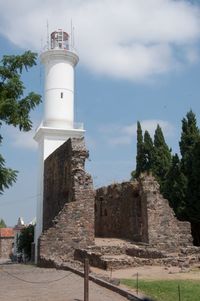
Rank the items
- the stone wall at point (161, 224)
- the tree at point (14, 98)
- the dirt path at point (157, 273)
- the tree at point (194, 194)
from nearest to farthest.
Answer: the tree at point (14, 98) < the dirt path at point (157, 273) < the stone wall at point (161, 224) < the tree at point (194, 194)

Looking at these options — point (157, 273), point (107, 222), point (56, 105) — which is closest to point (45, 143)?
point (56, 105)

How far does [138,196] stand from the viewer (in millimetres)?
26625

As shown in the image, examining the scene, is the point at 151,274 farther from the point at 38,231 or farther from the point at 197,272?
the point at 38,231

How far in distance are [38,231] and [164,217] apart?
10.2 meters

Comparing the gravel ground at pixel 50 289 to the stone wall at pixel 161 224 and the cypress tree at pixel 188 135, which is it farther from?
the cypress tree at pixel 188 135

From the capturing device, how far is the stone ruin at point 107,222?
20.4 m

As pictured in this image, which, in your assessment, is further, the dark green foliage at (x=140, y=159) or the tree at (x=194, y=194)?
the dark green foliage at (x=140, y=159)

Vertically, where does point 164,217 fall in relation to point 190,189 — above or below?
below

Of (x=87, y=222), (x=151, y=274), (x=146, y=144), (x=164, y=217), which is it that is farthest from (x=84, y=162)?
(x=146, y=144)

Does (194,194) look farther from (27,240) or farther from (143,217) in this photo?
(27,240)

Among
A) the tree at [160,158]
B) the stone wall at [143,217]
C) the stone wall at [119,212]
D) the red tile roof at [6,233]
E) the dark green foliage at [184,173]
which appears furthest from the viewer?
the red tile roof at [6,233]

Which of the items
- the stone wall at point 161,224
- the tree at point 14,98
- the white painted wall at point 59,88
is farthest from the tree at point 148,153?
the tree at point 14,98

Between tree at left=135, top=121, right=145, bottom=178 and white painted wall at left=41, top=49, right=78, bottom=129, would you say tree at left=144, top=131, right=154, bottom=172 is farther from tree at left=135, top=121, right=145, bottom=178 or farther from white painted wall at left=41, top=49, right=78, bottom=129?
white painted wall at left=41, top=49, right=78, bottom=129

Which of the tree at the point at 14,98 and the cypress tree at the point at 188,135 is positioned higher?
the cypress tree at the point at 188,135
